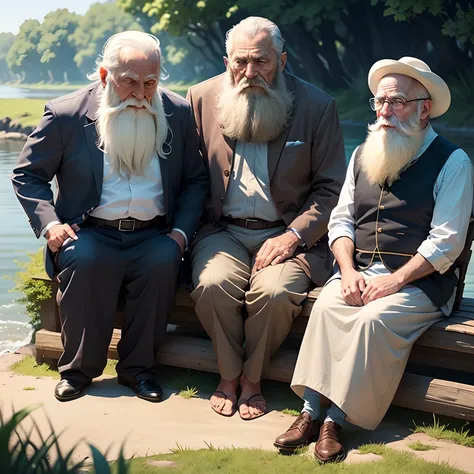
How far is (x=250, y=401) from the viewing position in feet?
14.4

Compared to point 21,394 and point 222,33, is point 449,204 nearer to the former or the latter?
point 21,394

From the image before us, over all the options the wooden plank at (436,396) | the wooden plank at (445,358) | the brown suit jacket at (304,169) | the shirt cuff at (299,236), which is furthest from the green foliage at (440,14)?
the wooden plank at (436,396)

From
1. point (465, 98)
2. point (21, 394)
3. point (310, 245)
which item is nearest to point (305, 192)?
point (310, 245)

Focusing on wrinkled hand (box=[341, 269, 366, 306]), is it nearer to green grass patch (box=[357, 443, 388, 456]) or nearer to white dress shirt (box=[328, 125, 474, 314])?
white dress shirt (box=[328, 125, 474, 314])

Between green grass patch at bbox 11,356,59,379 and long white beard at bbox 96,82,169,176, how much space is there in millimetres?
1198

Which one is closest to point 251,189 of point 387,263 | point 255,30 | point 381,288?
point 255,30

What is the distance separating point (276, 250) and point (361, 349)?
87 cm

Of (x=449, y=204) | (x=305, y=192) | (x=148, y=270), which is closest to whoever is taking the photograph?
(x=449, y=204)

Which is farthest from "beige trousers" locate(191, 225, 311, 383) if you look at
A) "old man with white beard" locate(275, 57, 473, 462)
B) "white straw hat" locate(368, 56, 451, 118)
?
"white straw hat" locate(368, 56, 451, 118)

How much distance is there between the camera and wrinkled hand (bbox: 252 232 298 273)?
4.58 m

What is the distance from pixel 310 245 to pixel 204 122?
0.93m

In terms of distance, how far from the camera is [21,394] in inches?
181

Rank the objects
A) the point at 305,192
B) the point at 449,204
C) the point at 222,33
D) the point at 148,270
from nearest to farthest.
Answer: the point at 449,204 < the point at 148,270 < the point at 305,192 < the point at 222,33

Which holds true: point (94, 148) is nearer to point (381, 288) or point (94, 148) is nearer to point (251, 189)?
point (251, 189)
